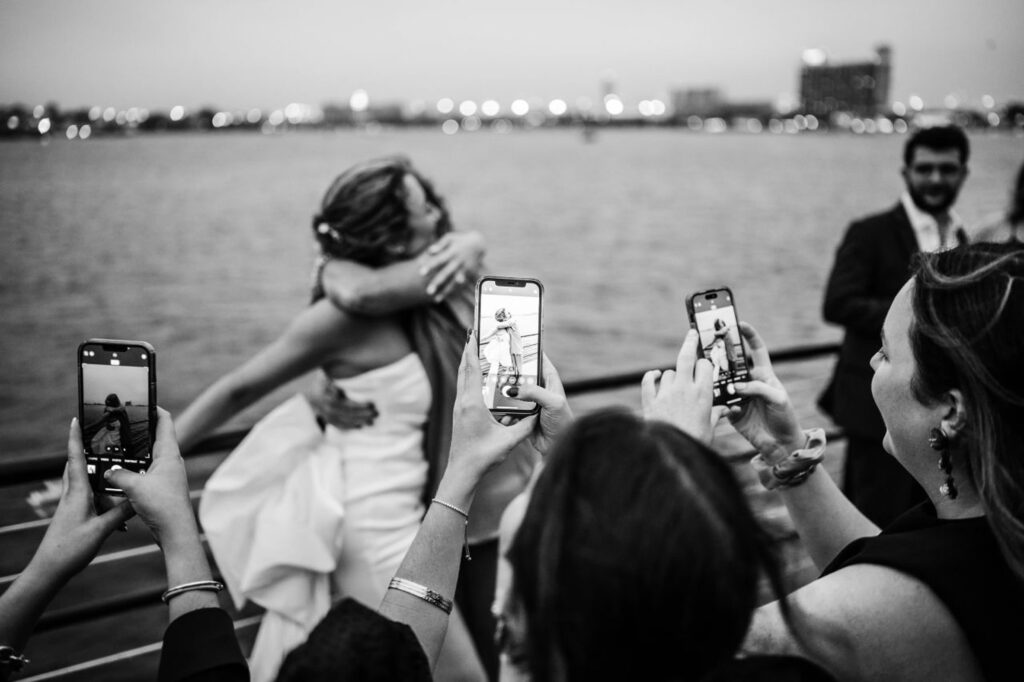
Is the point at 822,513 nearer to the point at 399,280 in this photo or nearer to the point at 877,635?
the point at 877,635

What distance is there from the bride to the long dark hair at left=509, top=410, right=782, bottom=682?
170cm

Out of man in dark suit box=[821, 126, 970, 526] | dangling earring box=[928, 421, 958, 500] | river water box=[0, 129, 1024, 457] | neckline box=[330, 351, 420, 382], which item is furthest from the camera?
river water box=[0, 129, 1024, 457]

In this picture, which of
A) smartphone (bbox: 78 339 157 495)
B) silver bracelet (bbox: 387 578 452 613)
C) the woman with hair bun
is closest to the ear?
the woman with hair bun

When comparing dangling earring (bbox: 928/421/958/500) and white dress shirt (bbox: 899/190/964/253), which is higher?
white dress shirt (bbox: 899/190/964/253)

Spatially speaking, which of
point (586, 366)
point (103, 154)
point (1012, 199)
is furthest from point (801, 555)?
point (103, 154)

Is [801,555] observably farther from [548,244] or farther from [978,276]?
[548,244]

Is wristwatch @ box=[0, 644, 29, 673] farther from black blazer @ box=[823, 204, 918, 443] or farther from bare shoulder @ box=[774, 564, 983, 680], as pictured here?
black blazer @ box=[823, 204, 918, 443]

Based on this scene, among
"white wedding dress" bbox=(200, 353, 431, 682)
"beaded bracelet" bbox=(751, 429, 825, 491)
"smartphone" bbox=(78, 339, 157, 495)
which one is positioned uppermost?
"smartphone" bbox=(78, 339, 157, 495)

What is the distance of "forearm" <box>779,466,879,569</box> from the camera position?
5.96 feet

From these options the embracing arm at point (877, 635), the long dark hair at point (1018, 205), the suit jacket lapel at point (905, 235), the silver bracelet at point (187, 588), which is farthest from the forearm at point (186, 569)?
the long dark hair at point (1018, 205)

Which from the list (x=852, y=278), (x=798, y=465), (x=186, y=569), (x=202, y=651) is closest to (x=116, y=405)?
(x=186, y=569)

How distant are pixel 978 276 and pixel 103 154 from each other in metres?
170

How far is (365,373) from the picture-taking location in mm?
2672

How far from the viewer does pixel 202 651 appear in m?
1.24
